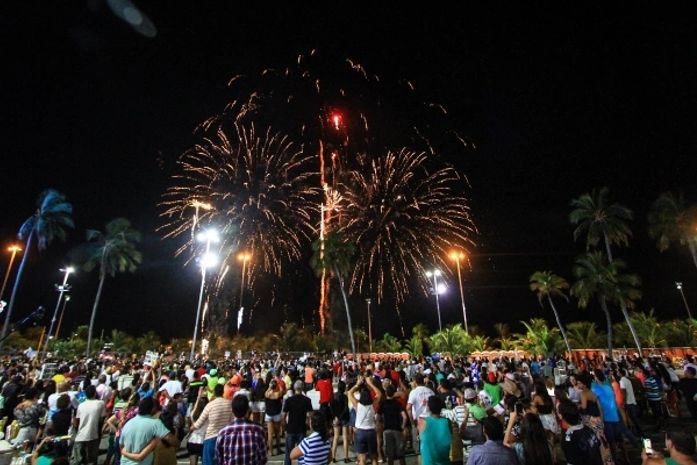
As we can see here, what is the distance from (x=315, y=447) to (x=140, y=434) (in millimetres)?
2599

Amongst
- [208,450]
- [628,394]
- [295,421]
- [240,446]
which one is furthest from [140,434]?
[628,394]

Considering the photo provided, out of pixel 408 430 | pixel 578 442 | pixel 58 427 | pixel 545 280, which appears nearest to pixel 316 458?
pixel 578 442

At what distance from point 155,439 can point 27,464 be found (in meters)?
2.50

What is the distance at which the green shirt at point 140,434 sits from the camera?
19.0 feet

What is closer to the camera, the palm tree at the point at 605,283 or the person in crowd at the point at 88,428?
the person in crowd at the point at 88,428

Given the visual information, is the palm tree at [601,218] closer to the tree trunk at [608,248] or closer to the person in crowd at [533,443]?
the tree trunk at [608,248]

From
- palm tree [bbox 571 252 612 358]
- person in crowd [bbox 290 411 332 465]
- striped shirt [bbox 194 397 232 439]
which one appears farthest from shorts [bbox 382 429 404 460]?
palm tree [bbox 571 252 612 358]

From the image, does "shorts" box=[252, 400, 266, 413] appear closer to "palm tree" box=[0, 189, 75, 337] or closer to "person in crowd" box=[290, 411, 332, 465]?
"person in crowd" box=[290, 411, 332, 465]

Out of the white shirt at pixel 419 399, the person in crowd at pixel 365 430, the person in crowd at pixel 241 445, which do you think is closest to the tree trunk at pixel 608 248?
the white shirt at pixel 419 399

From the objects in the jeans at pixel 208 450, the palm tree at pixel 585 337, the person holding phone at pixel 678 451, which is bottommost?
the jeans at pixel 208 450

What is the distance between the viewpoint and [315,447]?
5496mm

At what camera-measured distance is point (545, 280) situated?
4859 cm

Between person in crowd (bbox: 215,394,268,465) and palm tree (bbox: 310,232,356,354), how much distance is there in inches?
1580

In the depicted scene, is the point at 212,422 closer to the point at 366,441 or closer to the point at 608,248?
the point at 366,441
